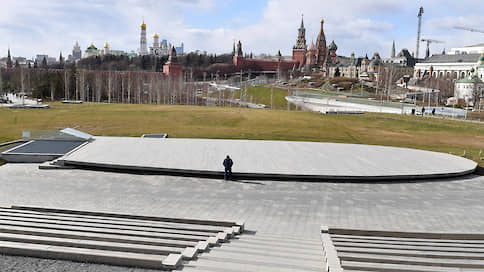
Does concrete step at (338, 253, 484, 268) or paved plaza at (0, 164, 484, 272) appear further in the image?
paved plaza at (0, 164, 484, 272)

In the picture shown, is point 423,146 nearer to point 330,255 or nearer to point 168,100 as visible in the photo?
point 330,255

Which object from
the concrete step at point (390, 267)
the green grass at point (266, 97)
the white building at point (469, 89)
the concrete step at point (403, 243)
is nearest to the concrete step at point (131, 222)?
the concrete step at point (403, 243)

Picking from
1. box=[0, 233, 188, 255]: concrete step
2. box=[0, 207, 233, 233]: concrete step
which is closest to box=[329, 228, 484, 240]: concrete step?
box=[0, 207, 233, 233]: concrete step

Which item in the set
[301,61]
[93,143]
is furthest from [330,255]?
[301,61]

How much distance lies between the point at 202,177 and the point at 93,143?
809cm

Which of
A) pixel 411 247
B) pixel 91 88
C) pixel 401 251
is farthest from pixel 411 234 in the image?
pixel 91 88

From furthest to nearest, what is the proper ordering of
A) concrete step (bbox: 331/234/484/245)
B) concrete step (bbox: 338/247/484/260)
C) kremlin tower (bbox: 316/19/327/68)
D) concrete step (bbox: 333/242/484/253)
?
kremlin tower (bbox: 316/19/327/68), concrete step (bbox: 331/234/484/245), concrete step (bbox: 333/242/484/253), concrete step (bbox: 338/247/484/260)

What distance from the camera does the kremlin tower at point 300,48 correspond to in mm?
144750

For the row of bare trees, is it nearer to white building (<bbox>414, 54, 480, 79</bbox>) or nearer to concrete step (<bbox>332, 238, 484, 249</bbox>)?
concrete step (<bbox>332, 238, 484, 249</bbox>)

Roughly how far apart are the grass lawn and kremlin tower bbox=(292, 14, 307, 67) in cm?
→ 11110

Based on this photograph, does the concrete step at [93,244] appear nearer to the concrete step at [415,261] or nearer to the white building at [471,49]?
the concrete step at [415,261]

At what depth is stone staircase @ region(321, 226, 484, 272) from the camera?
218 inches

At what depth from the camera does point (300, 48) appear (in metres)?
147

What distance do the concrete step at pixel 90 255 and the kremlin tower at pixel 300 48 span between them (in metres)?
143
